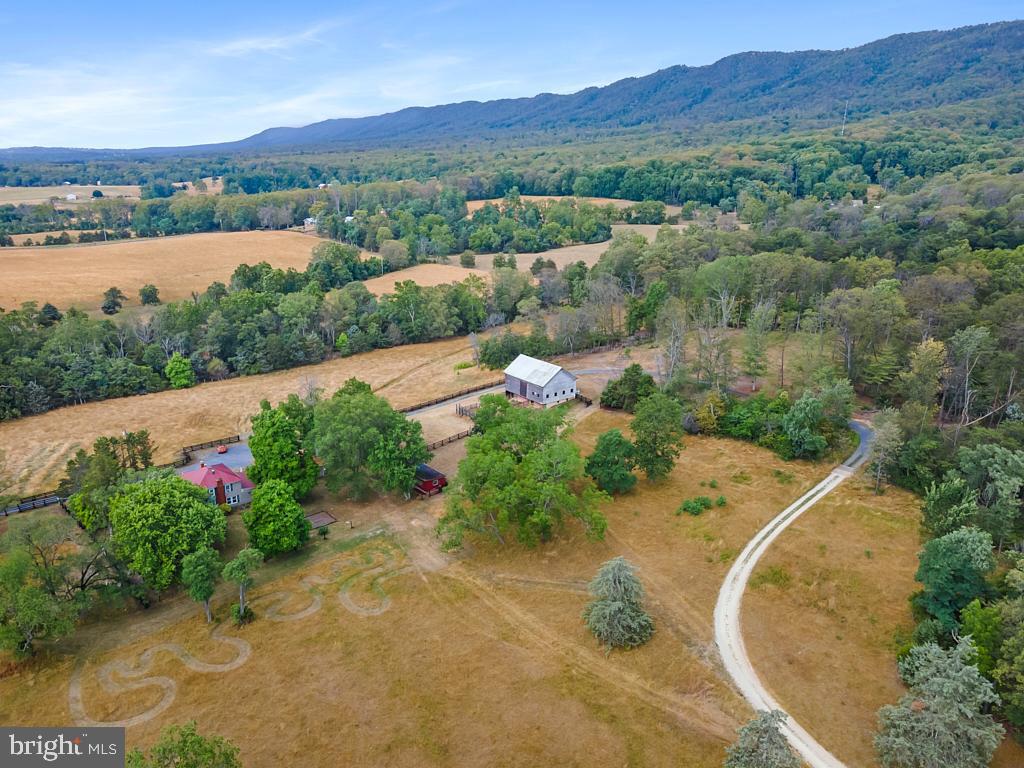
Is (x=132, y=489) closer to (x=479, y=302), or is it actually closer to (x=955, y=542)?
(x=955, y=542)

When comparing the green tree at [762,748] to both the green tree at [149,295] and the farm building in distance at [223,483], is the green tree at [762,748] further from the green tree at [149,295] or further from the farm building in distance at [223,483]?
the green tree at [149,295]

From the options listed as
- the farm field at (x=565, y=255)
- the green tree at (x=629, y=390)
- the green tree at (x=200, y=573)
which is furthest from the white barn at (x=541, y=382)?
the farm field at (x=565, y=255)

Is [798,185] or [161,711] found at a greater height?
[798,185]

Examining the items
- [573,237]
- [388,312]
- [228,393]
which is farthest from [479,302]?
[573,237]

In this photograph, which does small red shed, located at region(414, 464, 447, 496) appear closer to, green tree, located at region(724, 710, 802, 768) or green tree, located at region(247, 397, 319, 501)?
green tree, located at region(247, 397, 319, 501)

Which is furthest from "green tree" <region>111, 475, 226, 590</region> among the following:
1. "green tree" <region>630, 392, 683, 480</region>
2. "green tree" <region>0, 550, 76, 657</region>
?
"green tree" <region>630, 392, 683, 480</region>

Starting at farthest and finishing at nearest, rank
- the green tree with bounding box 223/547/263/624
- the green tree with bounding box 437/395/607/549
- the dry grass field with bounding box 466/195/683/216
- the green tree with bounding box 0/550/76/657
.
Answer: the dry grass field with bounding box 466/195/683/216 < the green tree with bounding box 437/395/607/549 < the green tree with bounding box 223/547/263/624 < the green tree with bounding box 0/550/76/657
